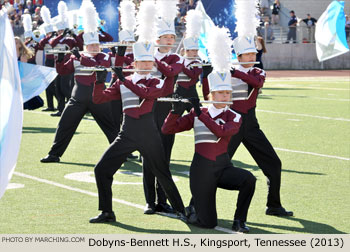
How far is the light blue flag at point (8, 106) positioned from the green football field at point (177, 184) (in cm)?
192

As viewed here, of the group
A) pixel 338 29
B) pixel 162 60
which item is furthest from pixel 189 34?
pixel 338 29

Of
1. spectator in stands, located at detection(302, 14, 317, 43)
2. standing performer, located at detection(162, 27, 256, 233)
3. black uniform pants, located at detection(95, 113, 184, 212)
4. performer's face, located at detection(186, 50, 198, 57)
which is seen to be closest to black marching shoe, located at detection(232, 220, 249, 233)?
standing performer, located at detection(162, 27, 256, 233)

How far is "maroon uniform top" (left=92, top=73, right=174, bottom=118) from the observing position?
7.48 metres

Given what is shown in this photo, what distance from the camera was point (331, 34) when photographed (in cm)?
2158

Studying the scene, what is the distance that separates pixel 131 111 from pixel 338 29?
14.6 m

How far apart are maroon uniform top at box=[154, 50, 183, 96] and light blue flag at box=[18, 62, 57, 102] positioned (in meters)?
5.80

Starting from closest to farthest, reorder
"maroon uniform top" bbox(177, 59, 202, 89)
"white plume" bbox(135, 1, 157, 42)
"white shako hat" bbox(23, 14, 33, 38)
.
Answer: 1. "white plume" bbox(135, 1, 157, 42)
2. "maroon uniform top" bbox(177, 59, 202, 89)
3. "white shako hat" bbox(23, 14, 33, 38)

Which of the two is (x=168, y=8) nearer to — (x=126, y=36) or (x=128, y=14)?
(x=128, y=14)

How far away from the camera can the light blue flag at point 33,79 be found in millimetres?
14523

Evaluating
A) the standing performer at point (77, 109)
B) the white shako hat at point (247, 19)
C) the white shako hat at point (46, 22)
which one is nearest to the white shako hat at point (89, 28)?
the standing performer at point (77, 109)

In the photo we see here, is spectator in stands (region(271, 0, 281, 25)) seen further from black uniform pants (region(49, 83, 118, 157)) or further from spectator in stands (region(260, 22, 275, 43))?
black uniform pants (region(49, 83, 118, 157))

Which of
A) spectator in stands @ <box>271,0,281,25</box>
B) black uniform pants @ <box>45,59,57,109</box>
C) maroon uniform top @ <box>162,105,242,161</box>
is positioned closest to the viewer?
maroon uniform top @ <box>162,105,242,161</box>

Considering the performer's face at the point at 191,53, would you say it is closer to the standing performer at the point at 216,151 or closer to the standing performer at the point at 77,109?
the standing performer at the point at 77,109

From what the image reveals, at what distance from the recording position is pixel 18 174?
32.8ft
